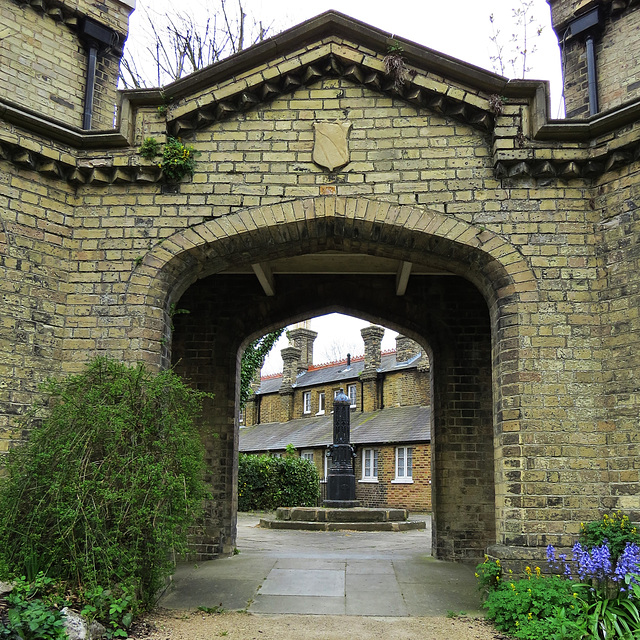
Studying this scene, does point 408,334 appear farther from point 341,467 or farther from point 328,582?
point 341,467

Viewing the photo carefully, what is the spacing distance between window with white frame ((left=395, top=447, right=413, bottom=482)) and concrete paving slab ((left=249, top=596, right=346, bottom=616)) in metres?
17.4

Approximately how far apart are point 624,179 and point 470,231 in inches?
65.7

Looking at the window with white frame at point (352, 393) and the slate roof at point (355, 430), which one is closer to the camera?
the slate roof at point (355, 430)

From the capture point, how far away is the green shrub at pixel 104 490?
5.73 m

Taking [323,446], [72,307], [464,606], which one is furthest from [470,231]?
[323,446]

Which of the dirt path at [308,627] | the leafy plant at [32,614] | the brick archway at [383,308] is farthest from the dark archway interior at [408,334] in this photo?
the leafy plant at [32,614]

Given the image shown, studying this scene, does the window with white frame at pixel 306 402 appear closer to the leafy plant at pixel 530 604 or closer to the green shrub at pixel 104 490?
the green shrub at pixel 104 490

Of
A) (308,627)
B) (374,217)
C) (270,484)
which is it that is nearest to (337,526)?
(270,484)

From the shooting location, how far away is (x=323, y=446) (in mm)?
26562

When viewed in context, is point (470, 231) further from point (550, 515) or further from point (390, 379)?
point (390, 379)

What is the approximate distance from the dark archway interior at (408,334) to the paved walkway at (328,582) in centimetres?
77

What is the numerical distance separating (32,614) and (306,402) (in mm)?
27376

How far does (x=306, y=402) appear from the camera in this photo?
32250 mm

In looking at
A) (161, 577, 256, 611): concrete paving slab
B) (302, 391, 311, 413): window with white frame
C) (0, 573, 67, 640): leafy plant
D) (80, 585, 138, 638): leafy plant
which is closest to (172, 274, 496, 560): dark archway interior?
(161, 577, 256, 611): concrete paving slab
